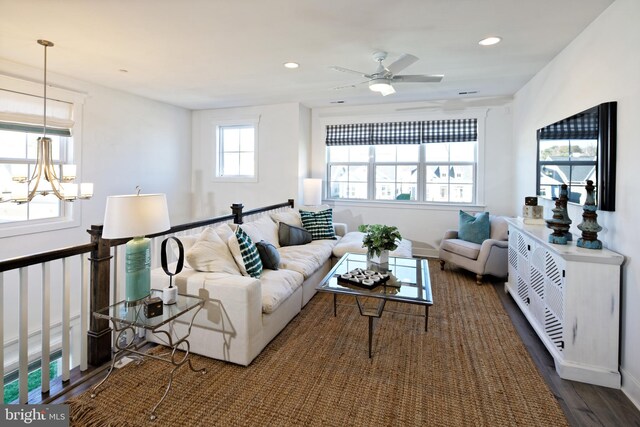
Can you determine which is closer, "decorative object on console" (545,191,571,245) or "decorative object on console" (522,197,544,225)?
"decorative object on console" (545,191,571,245)

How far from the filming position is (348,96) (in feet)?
16.8

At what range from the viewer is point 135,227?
80.4 inches

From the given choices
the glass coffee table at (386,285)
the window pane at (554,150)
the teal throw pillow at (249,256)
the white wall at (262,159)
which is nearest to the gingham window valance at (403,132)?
the white wall at (262,159)

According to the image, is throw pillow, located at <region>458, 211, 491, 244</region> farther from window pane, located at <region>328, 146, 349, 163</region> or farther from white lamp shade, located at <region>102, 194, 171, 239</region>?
white lamp shade, located at <region>102, 194, 171, 239</region>

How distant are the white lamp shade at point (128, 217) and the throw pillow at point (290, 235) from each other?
7.00ft

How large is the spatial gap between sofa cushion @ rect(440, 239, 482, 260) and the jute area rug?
4.64 feet

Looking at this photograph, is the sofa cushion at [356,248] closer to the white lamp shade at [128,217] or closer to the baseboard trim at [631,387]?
the baseboard trim at [631,387]

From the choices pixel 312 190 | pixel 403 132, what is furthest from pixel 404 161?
pixel 312 190

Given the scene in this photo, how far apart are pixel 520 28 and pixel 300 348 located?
10.5 ft

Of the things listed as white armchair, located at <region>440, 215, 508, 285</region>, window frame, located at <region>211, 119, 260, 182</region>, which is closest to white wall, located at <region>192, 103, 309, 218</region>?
window frame, located at <region>211, 119, 260, 182</region>

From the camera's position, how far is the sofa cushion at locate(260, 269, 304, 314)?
2.53 m

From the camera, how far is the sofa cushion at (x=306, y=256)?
10.9 ft

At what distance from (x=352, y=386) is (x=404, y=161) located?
428cm

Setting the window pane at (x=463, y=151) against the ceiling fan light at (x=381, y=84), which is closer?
the ceiling fan light at (x=381, y=84)
